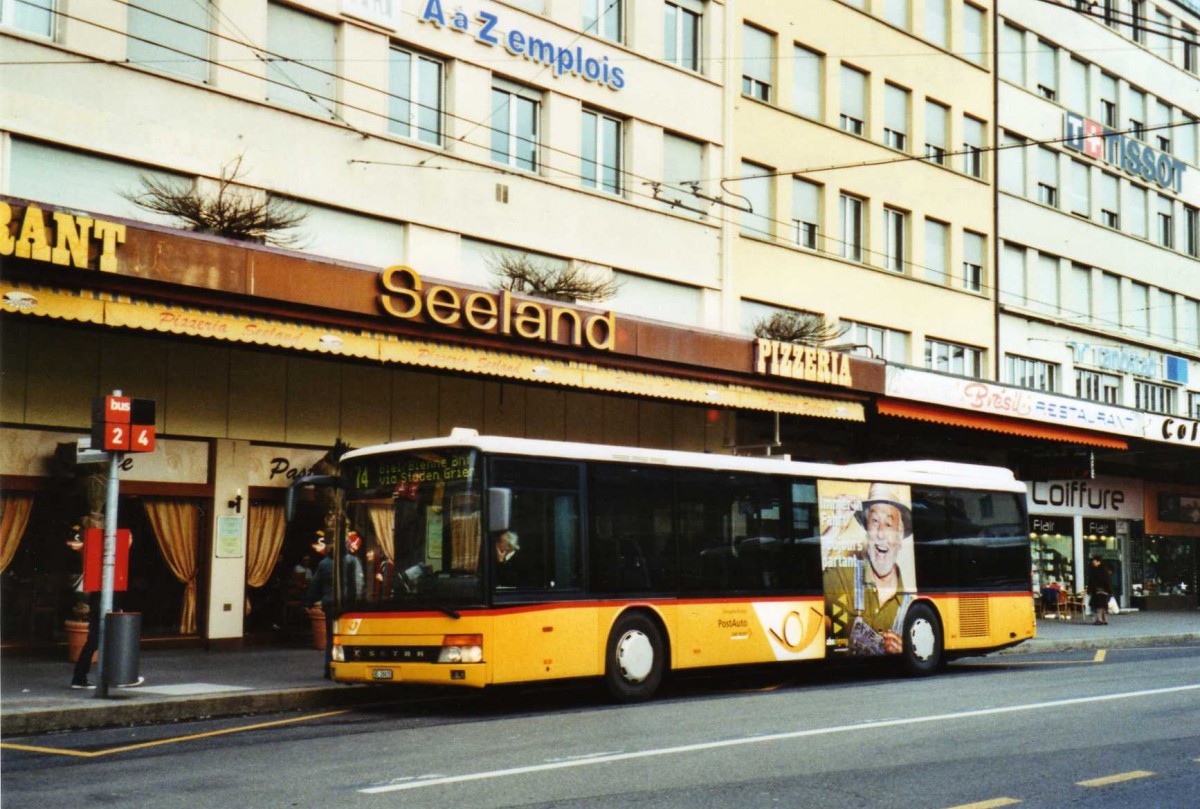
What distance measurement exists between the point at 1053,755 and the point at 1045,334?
3052 centimetres

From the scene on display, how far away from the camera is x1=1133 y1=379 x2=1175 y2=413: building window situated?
142ft

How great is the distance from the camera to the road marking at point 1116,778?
29.7 feet

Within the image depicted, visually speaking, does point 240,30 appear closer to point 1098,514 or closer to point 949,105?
point 949,105

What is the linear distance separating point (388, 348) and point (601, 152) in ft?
28.0

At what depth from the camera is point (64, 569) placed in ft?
60.7

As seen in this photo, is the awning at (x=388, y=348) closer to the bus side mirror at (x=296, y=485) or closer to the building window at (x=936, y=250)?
the bus side mirror at (x=296, y=485)

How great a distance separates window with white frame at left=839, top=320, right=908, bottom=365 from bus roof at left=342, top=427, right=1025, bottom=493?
1155 centimetres

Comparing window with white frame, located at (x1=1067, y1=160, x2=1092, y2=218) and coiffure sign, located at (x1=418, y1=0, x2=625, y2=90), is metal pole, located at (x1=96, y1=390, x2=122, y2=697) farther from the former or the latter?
window with white frame, located at (x1=1067, y1=160, x2=1092, y2=218)

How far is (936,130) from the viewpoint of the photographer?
35.7 meters

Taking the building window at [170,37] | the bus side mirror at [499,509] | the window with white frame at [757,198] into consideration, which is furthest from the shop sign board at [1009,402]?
the bus side mirror at [499,509]

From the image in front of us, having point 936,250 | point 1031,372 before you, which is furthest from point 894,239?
point 1031,372

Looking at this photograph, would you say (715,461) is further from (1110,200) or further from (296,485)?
(1110,200)

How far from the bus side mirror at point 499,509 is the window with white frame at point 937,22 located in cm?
2617

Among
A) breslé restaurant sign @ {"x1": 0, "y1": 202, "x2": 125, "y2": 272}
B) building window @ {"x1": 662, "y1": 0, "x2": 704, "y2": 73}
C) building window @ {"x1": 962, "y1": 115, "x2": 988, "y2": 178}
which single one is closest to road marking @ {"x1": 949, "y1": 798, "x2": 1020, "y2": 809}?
breslé restaurant sign @ {"x1": 0, "y1": 202, "x2": 125, "y2": 272}
